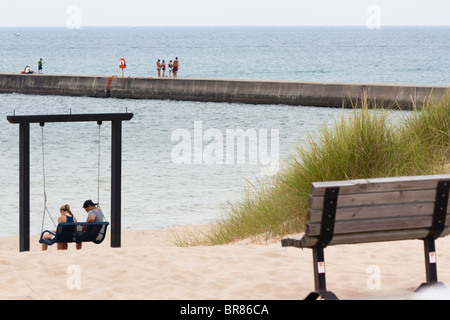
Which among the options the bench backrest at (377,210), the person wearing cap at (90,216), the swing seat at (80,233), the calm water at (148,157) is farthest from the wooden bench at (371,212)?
the person wearing cap at (90,216)

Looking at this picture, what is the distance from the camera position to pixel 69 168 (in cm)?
2558

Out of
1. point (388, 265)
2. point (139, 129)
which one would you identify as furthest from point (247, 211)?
point (139, 129)

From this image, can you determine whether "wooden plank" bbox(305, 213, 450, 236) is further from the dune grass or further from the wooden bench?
the dune grass

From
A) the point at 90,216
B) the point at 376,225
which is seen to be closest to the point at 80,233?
the point at 90,216

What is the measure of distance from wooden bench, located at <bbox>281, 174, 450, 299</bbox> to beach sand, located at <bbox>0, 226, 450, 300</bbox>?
0.46 metres

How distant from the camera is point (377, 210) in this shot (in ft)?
17.8

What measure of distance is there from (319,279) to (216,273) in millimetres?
1336

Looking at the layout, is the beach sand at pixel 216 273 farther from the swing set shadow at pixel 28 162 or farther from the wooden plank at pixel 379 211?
the swing set shadow at pixel 28 162

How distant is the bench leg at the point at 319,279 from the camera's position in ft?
18.1

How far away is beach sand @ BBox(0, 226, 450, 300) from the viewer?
607 centimetres

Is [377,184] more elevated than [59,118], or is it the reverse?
[59,118]

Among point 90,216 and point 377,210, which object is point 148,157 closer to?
point 90,216
